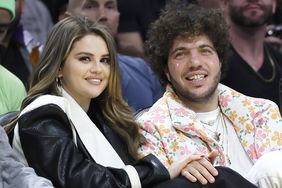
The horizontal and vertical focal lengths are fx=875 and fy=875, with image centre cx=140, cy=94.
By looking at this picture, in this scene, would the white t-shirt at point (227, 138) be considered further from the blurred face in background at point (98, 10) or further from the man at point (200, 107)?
the blurred face in background at point (98, 10)

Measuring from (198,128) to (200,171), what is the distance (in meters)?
0.59

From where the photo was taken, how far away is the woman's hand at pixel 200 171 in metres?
3.84

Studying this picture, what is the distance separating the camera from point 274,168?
12.5ft

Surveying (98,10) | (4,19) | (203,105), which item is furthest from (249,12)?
(4,19)

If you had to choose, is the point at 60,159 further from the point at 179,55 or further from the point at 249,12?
the point at 249,12

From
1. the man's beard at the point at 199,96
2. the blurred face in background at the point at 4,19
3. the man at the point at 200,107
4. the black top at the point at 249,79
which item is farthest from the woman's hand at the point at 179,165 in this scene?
the blurred face in background at the point at 4,19

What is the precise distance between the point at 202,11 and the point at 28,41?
5.05ft

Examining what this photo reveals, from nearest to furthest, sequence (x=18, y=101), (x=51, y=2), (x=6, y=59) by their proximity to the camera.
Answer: (x=18, y=101), (x=6, y=59), (x=51, y=2)

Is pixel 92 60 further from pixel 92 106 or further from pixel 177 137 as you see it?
pixel 177 137

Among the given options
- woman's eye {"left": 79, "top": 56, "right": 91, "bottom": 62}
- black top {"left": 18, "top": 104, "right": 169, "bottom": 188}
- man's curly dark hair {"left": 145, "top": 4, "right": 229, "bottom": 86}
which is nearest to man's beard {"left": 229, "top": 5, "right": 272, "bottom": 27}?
man's curly dark hair {"left": 145, "top": 4, "right": 229, "bottom": 86}

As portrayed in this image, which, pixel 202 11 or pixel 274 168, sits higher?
pixel 202 11

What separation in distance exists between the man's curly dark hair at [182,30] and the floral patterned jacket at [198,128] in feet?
0.78

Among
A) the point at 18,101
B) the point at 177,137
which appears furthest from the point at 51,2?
the point at 177,137

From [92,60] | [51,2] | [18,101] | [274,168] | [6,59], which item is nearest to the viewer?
[274,168]
